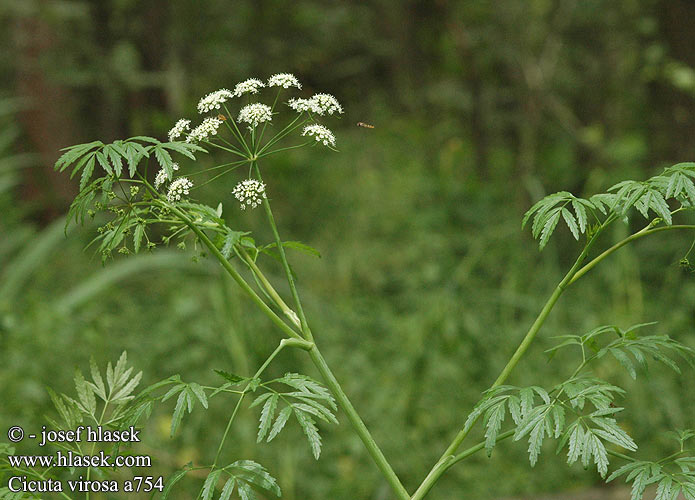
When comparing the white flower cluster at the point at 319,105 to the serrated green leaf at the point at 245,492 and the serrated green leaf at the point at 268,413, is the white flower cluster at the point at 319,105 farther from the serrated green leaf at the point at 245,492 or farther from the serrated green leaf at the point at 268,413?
the serrated green leaf at the point at 245,492

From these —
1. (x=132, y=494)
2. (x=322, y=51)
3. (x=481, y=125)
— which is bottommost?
(x=132, y=494)

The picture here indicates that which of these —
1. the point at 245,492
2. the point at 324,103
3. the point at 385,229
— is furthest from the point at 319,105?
the point at 385,229

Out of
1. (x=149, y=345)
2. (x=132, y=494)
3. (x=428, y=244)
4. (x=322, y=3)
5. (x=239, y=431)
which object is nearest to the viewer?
(x=132, y=494)

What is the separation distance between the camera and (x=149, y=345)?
396 centimetres

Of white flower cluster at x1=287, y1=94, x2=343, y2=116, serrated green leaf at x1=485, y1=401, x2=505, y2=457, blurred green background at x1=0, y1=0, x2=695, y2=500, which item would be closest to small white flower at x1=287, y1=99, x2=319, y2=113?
white flower cluster at x1=287, y1=94, x2=343, y2=116

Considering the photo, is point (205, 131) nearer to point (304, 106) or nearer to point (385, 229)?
point (304, 106)

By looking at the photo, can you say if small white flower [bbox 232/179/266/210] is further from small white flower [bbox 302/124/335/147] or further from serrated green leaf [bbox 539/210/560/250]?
serrated green leaf [bbox 539/210/560/250]

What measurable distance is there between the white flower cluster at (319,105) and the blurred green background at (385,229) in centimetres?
78

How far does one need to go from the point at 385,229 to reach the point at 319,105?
16.0ft

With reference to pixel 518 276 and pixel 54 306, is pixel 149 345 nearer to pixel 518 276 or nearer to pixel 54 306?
pixel 54 306

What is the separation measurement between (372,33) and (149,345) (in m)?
7.38

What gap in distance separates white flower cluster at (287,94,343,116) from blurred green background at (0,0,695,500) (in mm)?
778

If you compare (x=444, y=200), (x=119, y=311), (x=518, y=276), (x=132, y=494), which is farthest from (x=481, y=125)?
(x=132, y=494)

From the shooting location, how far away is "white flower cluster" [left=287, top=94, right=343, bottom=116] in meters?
1.12
